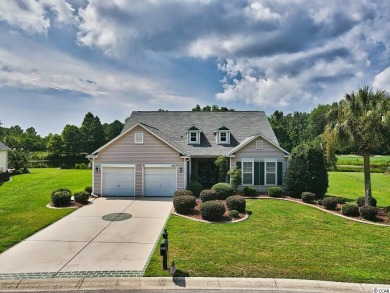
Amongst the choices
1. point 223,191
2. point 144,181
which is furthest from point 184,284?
point 144,181

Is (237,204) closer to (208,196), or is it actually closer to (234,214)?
(234,214)

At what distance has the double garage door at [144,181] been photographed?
20.9 meters

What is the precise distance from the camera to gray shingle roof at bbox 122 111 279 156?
24511 millimetres

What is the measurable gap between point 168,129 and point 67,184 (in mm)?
10723

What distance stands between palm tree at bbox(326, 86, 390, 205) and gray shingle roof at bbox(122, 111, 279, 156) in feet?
26.6

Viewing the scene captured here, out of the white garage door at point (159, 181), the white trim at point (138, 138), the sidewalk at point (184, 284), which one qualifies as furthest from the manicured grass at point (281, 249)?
the white trim at point (138, 138)

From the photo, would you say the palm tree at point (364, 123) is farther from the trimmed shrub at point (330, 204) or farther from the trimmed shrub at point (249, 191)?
the trimmed shrub at point (249, 191)

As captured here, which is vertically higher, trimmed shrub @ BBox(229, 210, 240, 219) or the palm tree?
the palm tree

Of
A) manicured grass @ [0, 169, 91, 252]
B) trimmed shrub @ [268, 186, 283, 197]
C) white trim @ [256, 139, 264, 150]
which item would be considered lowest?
manicured grass @ [0, 169, 91, 252]

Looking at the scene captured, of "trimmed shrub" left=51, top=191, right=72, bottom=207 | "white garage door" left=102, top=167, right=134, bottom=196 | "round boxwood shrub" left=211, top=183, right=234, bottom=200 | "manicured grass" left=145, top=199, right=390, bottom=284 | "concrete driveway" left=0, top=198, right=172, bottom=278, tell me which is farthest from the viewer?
"white garage door" left=102, top=167, right=134, bottom=196

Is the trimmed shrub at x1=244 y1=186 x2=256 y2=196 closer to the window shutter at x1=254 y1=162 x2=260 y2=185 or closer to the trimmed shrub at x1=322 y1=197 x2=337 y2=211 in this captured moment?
the window shutter at x1=254 y1=162 x2=260 y2=185

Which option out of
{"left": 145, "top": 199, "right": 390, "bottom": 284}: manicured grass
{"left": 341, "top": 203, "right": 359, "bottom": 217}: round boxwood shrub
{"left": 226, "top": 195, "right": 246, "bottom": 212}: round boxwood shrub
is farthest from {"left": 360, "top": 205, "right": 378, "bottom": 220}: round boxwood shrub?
{"left": 226, "top": 195, "right": 246, "bottom": 212}: round boxwood shrub

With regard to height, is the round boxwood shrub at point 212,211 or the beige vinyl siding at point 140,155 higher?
the beige vinyl siding at point 140,155

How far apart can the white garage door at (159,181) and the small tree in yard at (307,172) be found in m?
8.57
